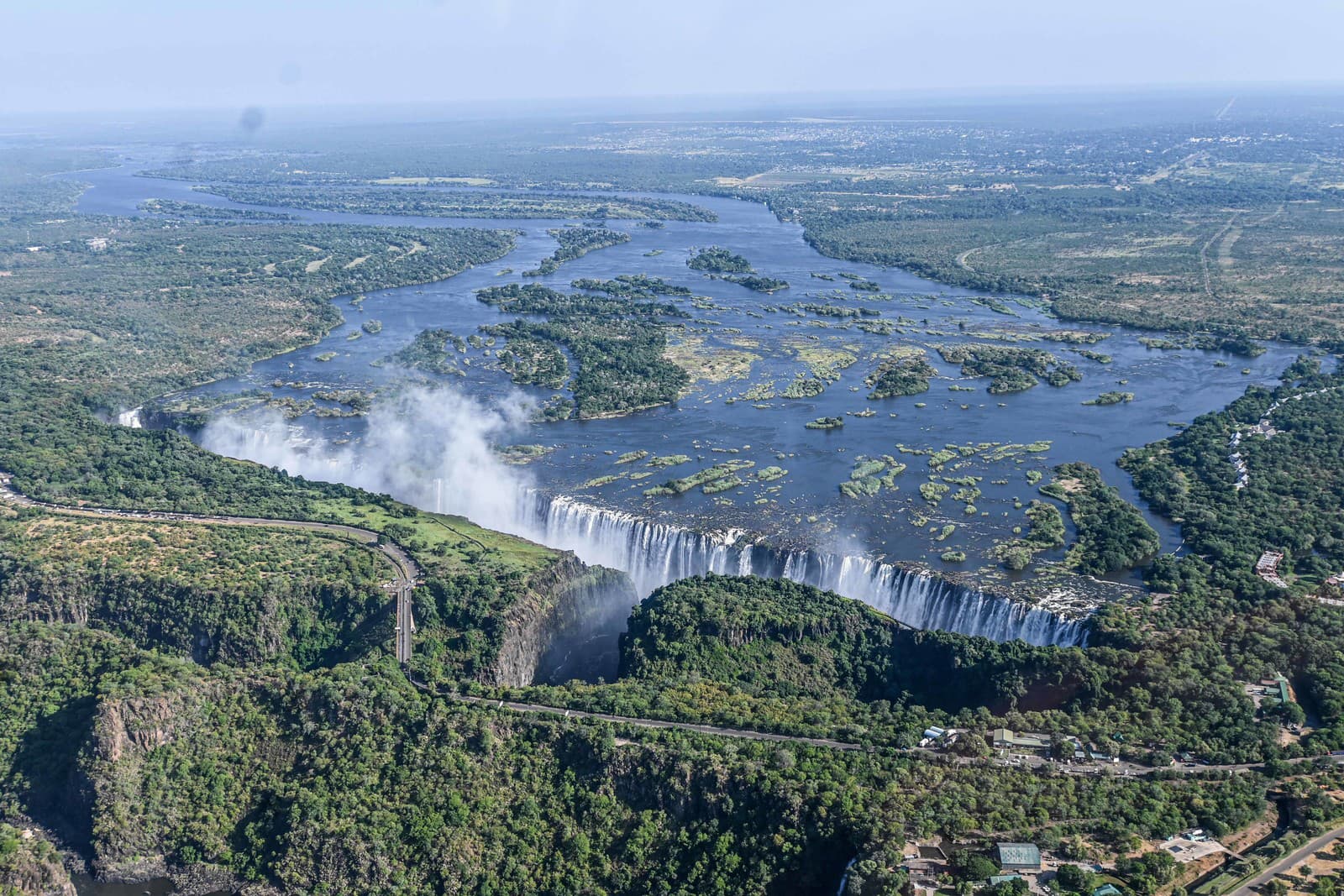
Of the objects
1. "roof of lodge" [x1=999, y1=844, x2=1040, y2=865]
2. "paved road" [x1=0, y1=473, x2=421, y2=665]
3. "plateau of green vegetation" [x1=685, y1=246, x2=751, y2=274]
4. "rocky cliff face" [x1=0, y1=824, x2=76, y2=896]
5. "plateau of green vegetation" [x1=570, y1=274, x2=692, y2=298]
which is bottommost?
"rocky cliff face" [x1=0, y1=824, x2=76, y2=896]

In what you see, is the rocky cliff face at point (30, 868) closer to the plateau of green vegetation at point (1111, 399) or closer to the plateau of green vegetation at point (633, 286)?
the plateau of green vegetation at point (1111, 399)

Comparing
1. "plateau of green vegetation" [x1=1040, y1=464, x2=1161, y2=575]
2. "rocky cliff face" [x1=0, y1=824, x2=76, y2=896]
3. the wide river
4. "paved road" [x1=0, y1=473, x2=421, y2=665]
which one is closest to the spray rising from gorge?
the wide river

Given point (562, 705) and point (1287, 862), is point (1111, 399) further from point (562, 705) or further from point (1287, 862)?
point (562, 705)

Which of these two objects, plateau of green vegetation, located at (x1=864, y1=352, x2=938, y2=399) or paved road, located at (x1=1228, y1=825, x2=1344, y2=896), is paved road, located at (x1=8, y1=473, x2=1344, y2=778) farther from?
plateau of green vegetation, located at (x1=864, y1=352, x2=938, y2=399)

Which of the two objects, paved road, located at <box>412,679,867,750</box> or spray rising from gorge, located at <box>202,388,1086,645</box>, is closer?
paved road, located at <box>412,679,867,750</box>

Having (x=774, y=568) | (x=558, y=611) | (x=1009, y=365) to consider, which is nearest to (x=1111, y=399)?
(x=1009, y=365)

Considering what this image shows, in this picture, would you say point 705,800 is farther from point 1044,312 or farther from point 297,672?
point 1044,312

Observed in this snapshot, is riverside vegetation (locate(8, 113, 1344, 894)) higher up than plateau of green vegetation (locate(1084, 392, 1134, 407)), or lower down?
lower down
